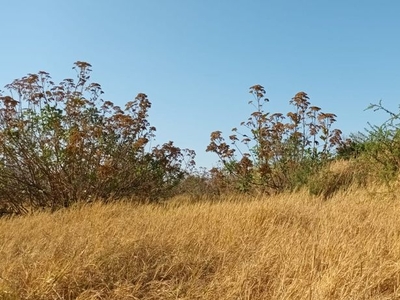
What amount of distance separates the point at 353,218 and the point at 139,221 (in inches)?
96.7

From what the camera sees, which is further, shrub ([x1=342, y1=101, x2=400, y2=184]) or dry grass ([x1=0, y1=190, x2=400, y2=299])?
shrub ([x1=342, y1=101, x2=400, y2=184])

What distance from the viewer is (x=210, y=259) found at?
3.50 m

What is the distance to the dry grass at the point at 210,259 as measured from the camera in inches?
109

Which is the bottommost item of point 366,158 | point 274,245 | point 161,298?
point 161,298

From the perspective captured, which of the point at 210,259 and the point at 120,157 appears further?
the point at 120,157

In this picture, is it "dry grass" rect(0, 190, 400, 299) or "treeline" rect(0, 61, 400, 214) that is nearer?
"dry grass" rect(0, 190, 400, 299)

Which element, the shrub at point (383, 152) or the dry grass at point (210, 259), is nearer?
the dry grass at point (210, 259)

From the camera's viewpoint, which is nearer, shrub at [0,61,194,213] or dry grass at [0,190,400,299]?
dry grass at [0,190,400,299]

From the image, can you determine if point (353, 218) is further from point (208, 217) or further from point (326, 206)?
point (208, 217)

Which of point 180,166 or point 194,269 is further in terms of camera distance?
point 180,166

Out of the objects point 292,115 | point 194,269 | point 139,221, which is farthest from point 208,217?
point 292,115

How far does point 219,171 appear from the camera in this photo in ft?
33.2

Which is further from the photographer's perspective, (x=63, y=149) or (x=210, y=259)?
(x=63, y=149)

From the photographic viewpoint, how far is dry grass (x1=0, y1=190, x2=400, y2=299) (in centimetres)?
278
